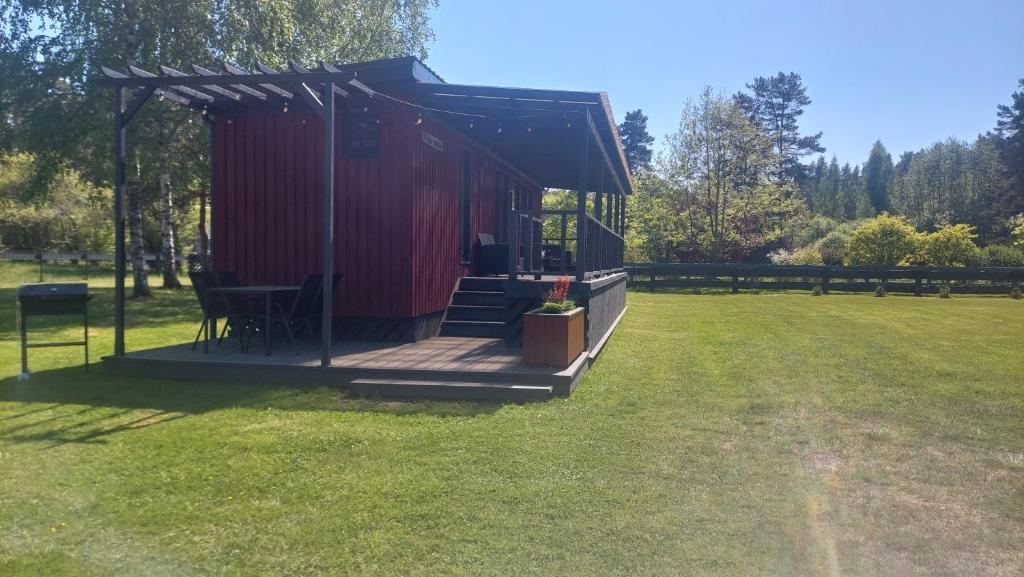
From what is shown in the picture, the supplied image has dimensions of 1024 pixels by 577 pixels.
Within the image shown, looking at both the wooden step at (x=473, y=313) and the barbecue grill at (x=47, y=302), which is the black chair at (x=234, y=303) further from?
the wooden step at (x=473, y=313)

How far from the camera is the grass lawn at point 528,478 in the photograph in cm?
263

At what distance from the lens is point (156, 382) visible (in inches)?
239

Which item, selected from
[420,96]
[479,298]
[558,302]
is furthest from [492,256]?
[558,302]

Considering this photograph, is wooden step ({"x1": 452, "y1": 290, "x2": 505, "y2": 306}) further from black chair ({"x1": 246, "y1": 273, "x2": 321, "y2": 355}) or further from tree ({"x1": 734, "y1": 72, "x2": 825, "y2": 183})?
tree ({"x1": 734, "y1": 72, "x2": 825, "y2": 183})

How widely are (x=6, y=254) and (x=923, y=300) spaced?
31.9 m

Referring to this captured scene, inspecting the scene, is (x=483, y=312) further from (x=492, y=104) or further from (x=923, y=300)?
(x=923, y=300)

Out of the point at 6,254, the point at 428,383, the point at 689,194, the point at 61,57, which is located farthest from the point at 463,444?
the point at 6,254

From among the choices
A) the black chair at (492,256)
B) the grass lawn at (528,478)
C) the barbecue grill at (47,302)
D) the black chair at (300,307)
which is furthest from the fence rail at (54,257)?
the grass lawn at (528,478)

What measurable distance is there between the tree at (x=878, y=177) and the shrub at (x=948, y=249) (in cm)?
4299

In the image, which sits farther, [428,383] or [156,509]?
[428,383]

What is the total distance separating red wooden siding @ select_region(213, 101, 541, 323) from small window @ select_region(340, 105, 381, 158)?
76mm

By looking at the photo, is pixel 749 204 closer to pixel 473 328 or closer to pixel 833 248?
pixel 833 248

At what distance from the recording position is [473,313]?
8.78 metres

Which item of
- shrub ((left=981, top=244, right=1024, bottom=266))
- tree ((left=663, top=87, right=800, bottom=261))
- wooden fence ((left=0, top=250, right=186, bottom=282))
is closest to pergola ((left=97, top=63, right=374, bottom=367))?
wooden fence ((left=0, top=250, right=186, bottom=282))
